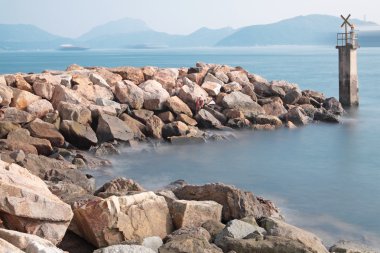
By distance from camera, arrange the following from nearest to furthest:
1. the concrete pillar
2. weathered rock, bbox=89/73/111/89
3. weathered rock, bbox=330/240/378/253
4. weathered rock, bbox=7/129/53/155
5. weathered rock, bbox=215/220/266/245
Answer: weathered rock, bbox=215/220/266/245 → weathered rock, bbox=330/240/378/253 → weathered rock, bbox=7/129/53/155 → weathered rock, bbox=89/73/111/89 → the concrete pillar

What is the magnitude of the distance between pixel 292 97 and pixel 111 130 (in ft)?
30.1

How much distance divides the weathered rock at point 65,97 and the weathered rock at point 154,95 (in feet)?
6.71

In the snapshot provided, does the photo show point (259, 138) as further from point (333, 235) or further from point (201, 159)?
point (333, 235)

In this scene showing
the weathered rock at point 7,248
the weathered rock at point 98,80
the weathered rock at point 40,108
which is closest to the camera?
the weathered rock at point 7,248

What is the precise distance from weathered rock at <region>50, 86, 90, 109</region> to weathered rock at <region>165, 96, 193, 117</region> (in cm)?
268

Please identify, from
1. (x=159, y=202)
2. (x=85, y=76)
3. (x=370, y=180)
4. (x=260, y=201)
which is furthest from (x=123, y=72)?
(x=159, y=202)

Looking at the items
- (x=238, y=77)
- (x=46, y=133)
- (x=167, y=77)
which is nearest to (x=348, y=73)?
(x=238, y=77)

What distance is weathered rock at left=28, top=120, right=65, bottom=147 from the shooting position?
1617cm

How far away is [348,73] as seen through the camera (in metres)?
26.7

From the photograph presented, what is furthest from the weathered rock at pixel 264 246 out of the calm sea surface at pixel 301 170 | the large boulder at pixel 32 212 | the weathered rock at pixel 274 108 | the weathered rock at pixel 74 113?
the weathered rock at pixel 274 108

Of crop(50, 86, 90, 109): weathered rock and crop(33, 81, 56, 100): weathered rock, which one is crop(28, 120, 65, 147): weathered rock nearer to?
crop(50, 86, 90, 109): weathered rock

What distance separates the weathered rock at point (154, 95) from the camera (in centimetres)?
1981

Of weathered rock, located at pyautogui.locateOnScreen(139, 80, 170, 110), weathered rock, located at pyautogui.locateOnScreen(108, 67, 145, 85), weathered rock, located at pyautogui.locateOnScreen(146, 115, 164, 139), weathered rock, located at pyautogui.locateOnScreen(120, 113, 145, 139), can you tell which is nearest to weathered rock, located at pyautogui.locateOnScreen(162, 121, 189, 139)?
weathered rock, located at pyautogui.locateOnScreen(146, 115, 164, 139)

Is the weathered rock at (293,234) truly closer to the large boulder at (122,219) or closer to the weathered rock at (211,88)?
the large boulder at (122,219)
